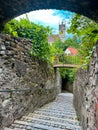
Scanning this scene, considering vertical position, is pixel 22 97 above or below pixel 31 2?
below

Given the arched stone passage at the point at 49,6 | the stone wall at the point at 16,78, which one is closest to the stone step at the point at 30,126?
the stone wall at the point at 16,78

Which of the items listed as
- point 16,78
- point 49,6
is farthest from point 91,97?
point 16,78

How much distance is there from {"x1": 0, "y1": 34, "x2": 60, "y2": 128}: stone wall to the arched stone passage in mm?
845

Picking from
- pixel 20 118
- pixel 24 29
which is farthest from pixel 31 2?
pixel 20 118

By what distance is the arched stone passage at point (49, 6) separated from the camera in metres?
2.53

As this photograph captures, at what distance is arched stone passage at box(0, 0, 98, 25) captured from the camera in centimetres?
253

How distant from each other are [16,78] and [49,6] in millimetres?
2100

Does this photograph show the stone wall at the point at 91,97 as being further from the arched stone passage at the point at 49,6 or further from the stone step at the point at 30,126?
the stone step at the point at 30,126

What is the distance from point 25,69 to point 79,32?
7.08ft

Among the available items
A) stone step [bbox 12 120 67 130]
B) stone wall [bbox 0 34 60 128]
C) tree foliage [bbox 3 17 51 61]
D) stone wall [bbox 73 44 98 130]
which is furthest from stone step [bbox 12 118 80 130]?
tree foliage [bbox 3 17 51 61]

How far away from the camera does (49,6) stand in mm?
2881

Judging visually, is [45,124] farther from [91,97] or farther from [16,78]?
[91,97]

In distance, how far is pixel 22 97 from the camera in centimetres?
486

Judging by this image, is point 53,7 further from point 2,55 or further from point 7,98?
point 7,98
